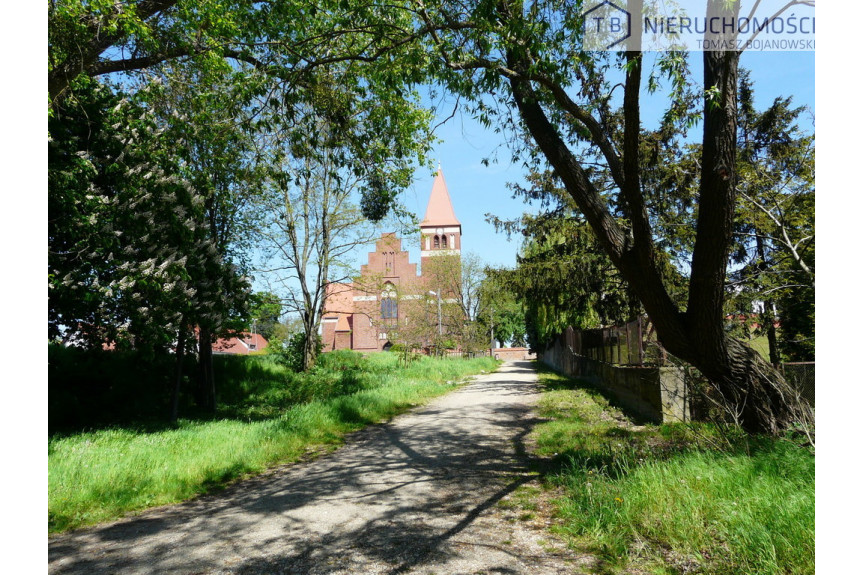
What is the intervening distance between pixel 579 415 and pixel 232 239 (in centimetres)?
→ 1234

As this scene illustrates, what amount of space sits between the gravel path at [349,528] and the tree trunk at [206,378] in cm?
884

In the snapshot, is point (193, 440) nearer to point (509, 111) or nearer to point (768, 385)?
point (509, 111)

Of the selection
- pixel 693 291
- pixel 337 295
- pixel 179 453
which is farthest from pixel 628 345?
pixel 337 295

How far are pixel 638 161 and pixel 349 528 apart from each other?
490 cm

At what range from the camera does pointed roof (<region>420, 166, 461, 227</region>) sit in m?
63.4

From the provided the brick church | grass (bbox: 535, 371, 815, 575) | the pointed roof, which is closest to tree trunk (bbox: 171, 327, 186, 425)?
grass (bbox: 535, 371, 815, 575)

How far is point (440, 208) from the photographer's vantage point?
64375 millimetres

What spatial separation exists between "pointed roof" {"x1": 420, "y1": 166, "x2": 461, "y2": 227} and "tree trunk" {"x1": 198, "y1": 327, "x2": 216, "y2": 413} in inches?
1926

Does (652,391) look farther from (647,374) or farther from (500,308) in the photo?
(500,308)

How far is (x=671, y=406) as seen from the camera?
28.9ft

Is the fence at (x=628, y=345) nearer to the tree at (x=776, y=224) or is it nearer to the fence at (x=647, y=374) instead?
the fence at (x=647, y=374)

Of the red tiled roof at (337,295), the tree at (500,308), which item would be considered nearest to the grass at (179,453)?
the tree at (500,308)

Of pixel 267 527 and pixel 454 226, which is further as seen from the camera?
pixel 454 226

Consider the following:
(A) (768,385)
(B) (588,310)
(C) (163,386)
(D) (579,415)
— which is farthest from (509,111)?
(C) (163,386)
